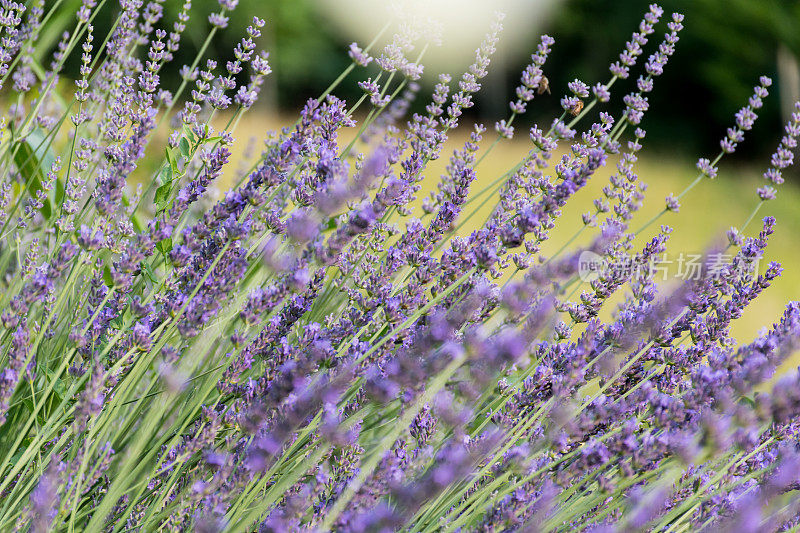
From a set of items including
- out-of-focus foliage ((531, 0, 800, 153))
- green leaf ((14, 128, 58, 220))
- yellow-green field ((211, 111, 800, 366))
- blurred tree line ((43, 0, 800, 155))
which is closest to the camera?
green leaf ((14, 128, 58, 220))

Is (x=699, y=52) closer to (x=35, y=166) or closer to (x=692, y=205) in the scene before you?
(x=692, y=205)

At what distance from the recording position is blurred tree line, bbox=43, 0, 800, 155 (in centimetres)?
1418

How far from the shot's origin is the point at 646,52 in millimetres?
16484

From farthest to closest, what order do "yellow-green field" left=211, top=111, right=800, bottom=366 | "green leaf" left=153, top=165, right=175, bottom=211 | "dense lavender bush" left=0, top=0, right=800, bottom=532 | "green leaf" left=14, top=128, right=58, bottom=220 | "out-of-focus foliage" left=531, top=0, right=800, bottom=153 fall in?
"out-of-focus foliage" left=531, top=0, right=800, bottom=153 < "yellow-green field" left=211, top=111, right=800, bottom=366 < "green leaf" left=14, top=128, right=58, bottom=220 < "green leaf" left=153, top=165, right=175, bottom=211 < "dense lavender bush" left=0, top=0, right=800, bottom=532

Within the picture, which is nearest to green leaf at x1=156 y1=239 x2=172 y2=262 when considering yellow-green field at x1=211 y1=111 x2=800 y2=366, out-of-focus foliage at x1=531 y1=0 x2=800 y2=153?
yellow-green field at x1=211 y1=111 x2=800 y2=366

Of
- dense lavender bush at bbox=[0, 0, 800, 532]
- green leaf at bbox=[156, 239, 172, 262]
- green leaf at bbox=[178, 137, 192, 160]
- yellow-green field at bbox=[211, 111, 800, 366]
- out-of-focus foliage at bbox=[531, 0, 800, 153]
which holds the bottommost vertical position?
dense lavender bush at bbox=[0, 0, 800, 532]

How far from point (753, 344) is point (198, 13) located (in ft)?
48.4

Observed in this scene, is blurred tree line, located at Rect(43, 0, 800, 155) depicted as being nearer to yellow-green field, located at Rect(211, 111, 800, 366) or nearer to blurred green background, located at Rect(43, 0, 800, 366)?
blurred green background, located at Rect(43, 0, 800, 366)

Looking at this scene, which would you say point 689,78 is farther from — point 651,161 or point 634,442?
point 634,442

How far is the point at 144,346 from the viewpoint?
1.22m

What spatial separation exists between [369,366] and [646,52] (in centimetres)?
1672

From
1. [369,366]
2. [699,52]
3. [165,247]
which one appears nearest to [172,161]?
[165,247]

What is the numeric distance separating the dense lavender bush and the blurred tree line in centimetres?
1217

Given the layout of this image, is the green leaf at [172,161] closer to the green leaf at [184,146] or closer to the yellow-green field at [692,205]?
the green leaf at [184,146]
